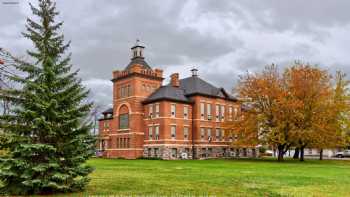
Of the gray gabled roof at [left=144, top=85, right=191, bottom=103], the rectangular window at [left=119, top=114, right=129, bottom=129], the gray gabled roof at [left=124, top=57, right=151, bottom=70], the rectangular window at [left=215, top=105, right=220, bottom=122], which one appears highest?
the gray gabled roof at [left=124, top=57, right=151, bottom=70]

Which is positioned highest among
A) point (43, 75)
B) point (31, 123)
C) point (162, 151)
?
point (43, 75)

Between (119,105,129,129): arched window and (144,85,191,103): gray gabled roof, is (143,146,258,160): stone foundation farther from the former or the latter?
(144,85,191,103): gray gabled roof

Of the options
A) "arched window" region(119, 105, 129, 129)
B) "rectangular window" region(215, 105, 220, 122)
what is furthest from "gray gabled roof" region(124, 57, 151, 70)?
"rectangular window" region(215, 105, 220, 122)

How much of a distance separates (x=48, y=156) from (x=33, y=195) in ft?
4.50

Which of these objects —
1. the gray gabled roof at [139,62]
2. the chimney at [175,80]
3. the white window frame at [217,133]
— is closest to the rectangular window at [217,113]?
the white window frame at [217,133]

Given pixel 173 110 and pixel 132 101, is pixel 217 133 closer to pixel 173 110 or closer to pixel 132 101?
pixel 173 110

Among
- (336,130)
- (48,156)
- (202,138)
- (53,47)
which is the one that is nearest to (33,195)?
(48,156)

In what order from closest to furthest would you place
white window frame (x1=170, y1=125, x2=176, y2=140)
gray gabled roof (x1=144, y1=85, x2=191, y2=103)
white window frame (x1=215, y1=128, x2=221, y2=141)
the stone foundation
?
1. the stone foundation
2. gray gabled roof (x1=144, y1=85, x2=191, y2=103)
3. white window frame (x1=170, y1=125, x2=176, y2=140)
4. white window frame (x1=215, y1=128, x2=221, y2=141)

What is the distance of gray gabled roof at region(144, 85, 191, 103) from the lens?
54.3m

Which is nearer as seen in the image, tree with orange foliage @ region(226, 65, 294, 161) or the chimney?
tree with orange foliage @ region(226, 65, 294, 161)

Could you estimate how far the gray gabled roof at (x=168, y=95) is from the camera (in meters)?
54.3

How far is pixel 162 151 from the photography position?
53.2 meters

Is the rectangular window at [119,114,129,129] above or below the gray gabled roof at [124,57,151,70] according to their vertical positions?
below

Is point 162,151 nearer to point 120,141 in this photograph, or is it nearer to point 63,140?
point 120,141
